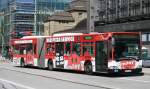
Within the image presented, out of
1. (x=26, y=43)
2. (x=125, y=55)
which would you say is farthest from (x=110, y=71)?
(x=26, y=43)

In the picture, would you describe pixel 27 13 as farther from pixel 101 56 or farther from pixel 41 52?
pixel 101 56

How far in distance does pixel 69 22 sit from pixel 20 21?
15.2 meters

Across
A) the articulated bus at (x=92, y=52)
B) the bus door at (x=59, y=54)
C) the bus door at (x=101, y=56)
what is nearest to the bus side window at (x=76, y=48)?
the articulated bus at (x=92, y=52)

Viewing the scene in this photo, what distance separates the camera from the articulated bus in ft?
87.0

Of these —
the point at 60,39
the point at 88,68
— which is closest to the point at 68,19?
the point at 60,39

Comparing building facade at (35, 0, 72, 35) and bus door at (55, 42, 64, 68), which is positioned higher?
building facade at (35, 0, 72, 35)

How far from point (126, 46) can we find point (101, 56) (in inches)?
63.7

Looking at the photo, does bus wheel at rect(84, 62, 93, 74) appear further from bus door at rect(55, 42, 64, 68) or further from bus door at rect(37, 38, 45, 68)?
bus door at rect(37, 38, 45, 68)

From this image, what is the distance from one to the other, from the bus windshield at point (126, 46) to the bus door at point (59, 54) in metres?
6.92

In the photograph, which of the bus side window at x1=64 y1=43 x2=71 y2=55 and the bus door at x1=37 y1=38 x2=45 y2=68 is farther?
the bus door at x1=37 y1=38 x2=45 y2=68

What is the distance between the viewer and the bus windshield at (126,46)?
26484 mm

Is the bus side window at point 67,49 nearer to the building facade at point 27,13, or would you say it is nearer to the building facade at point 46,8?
the building facade at point 46,8

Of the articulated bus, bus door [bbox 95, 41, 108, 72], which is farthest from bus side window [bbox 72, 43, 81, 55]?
bus door [bbox 95, 41, 108, 72]

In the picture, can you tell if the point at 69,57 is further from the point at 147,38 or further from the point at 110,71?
the point at 147,38
